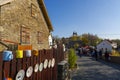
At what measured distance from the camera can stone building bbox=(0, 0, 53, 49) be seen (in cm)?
1195

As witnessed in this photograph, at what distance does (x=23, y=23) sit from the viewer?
14602 mm

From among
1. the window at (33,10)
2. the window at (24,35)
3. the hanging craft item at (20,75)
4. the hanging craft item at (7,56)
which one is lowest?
the hanging craft item at (20,75)

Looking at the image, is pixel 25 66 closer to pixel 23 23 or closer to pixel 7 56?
pixel 7 56

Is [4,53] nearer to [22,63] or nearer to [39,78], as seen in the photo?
[22,63]

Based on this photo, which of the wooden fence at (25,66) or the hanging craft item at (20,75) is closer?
the wooden fence at (25,66)

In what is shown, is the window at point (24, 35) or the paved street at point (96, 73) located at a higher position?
the window at point (24, 35)

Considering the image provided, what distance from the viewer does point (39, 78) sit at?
702cm

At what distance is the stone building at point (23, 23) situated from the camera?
12.0 meters

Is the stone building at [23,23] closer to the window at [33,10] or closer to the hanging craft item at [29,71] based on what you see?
the window at [33,10]

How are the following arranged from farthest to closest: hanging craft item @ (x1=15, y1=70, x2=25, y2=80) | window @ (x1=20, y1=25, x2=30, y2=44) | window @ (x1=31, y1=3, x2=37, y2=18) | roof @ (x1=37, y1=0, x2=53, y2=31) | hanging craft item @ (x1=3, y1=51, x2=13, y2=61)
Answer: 1. roof @ (x1=37, y1=0, x2=53, y2=31)
2. window @ (x1=31, y1=3, x2=37, y2=18)
3. window @ (x1=20, y1=25, x2=30, y2=44)
4. hanging craft item @ (x1=15, y1=70, x2=25, y2=80)
5. hanging craft item @ (x1=3, y1=51, x2=13, y2=61)

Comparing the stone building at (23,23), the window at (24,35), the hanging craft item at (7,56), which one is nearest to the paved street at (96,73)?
the window at (24,35)

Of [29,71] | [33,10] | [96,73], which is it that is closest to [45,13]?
[33,10]

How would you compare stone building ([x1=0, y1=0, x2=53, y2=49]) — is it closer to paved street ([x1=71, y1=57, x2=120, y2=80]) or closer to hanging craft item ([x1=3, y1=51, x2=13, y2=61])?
paved street ([x1=71, y1=57, x2=120, y2=80])

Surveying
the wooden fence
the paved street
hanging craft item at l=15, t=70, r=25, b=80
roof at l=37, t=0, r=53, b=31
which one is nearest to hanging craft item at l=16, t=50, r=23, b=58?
the wooden fence
